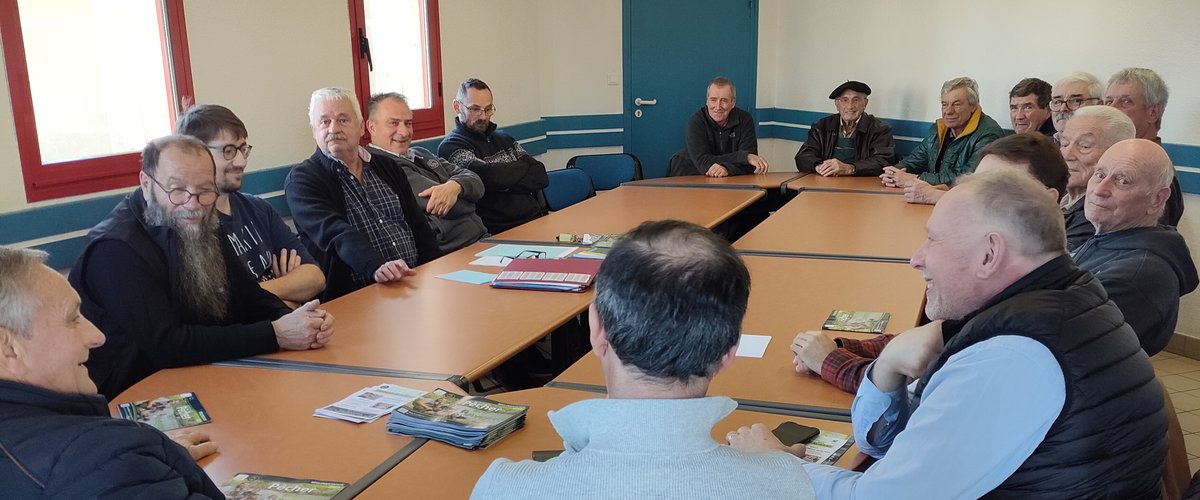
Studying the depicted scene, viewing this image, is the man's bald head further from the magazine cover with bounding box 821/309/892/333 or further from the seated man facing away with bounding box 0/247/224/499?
the seated man facing away with bounding box 0/247/224/499

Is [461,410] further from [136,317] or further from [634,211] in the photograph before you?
[634,211]

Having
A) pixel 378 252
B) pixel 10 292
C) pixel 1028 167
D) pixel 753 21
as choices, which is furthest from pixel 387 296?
pixel 753 21

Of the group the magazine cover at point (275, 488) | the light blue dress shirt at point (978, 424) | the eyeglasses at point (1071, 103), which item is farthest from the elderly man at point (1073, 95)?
the magazine cover at point (275, 488)

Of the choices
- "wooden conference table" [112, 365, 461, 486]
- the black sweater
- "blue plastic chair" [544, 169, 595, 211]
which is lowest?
"blue plastic chair" [544, 169, 595, 211]

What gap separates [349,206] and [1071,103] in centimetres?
381

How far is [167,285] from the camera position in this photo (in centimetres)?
258

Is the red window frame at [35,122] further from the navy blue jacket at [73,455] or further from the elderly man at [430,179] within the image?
the navy blue jacket at [73,455]

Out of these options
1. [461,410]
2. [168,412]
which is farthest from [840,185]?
[168,412]

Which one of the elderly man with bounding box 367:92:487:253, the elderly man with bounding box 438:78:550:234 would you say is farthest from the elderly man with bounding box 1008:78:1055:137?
the elderly man with bounding box 367:92:487:253

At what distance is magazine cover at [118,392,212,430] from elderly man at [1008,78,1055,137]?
15.9ft

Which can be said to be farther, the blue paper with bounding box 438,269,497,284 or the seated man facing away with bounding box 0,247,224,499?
the blue paper with bounding box 438,269,497,284

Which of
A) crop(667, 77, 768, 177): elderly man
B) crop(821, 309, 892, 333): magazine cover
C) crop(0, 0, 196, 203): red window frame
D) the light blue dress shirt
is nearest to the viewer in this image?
the light blue dress shirt

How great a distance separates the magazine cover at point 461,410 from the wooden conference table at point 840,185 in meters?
4.02

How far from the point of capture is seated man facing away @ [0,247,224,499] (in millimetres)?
1386
